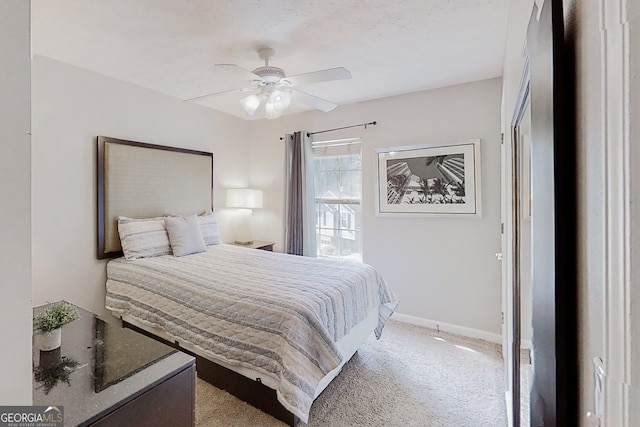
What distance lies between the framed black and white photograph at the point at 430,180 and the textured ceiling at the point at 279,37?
27.2 inches

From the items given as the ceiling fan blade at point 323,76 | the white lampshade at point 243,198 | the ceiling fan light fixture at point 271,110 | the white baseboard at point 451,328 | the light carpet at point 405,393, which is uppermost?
the ceiling fan blade at point 323,76

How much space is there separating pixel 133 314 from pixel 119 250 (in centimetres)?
80

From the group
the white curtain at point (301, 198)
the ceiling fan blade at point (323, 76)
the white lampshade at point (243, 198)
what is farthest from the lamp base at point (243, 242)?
the ceiling fan blade at point (323, 76)

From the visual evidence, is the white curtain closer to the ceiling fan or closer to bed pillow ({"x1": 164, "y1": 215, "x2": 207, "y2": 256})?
bed pillow ({"x1": 164, "y1": 215, "x2": 207, "y2": 256})

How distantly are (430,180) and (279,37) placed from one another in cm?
199

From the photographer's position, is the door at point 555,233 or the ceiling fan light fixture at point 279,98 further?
the ceiling fan light fixture at point 279,98

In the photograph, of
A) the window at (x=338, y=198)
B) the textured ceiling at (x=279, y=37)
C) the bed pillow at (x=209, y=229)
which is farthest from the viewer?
the window at (x=338, y=198)

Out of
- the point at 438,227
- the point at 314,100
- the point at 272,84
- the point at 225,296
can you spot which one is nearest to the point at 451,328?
the point at 438,227

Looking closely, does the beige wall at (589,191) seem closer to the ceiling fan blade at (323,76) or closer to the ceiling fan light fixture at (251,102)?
the ceiling fan blade at (323,76)

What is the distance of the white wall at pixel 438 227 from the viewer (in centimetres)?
292

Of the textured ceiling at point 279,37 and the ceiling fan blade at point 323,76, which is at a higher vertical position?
the textured ceiling at point 279,37

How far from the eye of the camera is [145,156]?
3197 millimetres

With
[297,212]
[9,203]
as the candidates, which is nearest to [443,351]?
[297,212]

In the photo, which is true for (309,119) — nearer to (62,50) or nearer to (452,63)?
(452,63)
